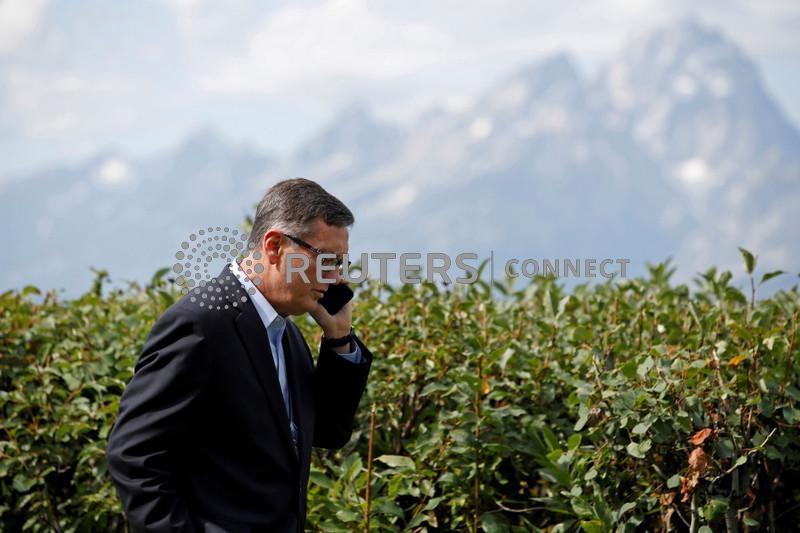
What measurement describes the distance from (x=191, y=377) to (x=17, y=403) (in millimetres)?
2308

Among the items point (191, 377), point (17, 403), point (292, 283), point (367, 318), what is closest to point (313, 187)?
point (292, 283)

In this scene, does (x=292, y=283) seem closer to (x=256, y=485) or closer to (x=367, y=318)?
(x=256, y=485)

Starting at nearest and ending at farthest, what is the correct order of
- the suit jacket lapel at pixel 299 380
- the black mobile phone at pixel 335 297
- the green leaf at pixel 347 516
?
the suit jacket lapel at pixel 299 380, the black mobile phone at pixel 335 297, the green leaf at pixel 347 516

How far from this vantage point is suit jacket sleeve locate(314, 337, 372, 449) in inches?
110

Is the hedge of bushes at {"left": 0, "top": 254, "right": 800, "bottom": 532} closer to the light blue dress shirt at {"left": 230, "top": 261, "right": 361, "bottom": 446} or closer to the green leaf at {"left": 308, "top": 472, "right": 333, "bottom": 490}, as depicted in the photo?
the green leaf at {"left": 308, "top": 472, "right": 333, "bottom": 490}

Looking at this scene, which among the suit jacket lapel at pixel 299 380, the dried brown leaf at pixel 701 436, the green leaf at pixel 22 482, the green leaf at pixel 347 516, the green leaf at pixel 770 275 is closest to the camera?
the suit jacket lapel at pixel 299 380

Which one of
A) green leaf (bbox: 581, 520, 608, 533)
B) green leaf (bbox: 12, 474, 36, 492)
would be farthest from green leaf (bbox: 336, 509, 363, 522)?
green leaf (bbox: 12, 474, 36, 492)

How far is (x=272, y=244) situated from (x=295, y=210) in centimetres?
11

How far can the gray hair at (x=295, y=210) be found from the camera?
252 centimetres

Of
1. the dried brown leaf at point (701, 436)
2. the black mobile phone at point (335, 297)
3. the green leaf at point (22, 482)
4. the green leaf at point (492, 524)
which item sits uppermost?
the black mobile phone at point (335, 297)

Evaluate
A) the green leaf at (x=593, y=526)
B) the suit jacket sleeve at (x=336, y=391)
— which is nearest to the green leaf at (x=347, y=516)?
the suit jacket sleeve at (x=336, y=391)

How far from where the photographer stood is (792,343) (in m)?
3.54

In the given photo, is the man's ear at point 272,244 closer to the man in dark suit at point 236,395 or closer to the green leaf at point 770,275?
the man in dark suit at point 236,395

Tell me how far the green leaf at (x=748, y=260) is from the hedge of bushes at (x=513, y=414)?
18 cm
